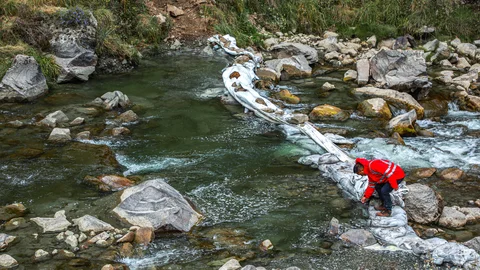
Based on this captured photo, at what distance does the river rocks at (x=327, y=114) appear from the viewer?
9438 mm

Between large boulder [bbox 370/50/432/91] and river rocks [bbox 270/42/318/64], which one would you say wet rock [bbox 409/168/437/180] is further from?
river rocks [bbox 270/42/318/64]

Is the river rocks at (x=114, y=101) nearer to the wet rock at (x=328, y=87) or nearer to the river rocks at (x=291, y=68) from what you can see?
the river rocks at (x=291, y=68)

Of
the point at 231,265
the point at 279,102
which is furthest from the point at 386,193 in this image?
the point at 279,102

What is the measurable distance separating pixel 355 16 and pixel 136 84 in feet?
31.8

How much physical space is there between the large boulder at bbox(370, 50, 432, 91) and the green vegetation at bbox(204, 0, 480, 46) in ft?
15.8

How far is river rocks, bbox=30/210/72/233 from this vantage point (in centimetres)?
527

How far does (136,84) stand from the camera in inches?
450

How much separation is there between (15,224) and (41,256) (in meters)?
0.83

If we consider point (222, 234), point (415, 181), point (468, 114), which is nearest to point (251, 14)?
point (468, 114)

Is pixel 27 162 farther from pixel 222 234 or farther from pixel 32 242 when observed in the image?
pixel 222 234

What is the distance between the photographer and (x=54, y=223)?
5.36 meters

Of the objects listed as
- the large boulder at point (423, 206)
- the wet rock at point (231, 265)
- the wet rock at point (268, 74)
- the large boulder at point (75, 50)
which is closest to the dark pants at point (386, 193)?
the large boulder at point (423, 206)

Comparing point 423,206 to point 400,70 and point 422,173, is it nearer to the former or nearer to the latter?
point 422,173

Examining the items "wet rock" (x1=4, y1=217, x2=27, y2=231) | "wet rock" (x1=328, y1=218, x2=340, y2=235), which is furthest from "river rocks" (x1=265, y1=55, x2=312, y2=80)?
"wet rock" (x1=4, y1=217, x2=27, y2=231)
